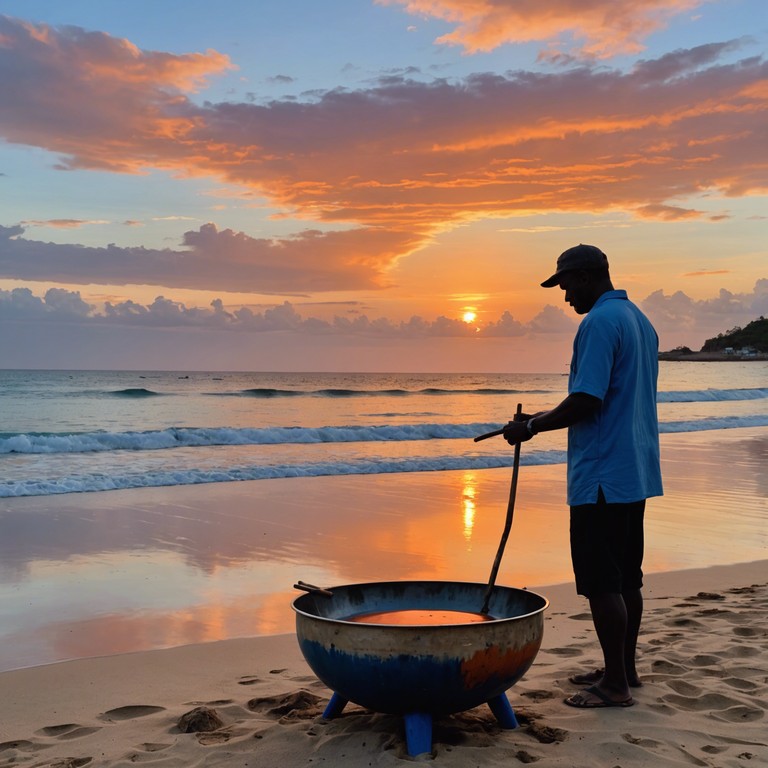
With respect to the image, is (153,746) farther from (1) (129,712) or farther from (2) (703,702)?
(2) (703,702)

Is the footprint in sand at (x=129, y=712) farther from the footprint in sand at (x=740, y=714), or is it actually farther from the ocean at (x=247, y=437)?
the ocean at (x=247, y=437)

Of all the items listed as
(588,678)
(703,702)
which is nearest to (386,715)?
(588,678)

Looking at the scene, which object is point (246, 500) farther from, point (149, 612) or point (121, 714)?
point (121, 714)

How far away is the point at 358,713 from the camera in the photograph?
12.6 feet

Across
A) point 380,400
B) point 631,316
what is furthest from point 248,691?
point 380,400

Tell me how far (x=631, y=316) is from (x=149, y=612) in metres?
4.06

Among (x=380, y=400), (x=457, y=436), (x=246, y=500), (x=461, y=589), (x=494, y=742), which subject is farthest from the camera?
(x=380, y=400)

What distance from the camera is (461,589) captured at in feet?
13.7

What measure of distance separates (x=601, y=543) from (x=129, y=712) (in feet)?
7.95

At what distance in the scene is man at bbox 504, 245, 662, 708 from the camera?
149 inches

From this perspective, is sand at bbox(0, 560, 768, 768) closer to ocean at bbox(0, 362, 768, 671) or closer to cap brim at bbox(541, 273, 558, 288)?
ocean at bbox(0, 362, 768, 671)

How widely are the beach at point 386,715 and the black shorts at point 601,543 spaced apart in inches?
23.3

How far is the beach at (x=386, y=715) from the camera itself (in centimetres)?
349

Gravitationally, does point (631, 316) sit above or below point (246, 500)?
above
